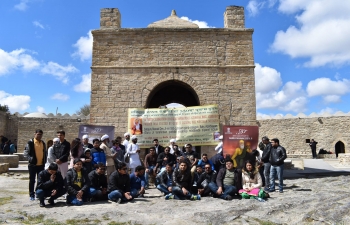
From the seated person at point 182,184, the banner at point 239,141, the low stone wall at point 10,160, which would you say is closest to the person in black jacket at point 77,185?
the seated person at point 182,184

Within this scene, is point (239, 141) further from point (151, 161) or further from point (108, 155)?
point (108, 155)

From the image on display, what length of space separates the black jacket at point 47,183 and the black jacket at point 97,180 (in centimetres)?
63

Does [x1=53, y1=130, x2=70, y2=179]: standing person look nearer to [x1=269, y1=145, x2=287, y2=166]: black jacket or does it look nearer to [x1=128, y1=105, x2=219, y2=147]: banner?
[x1=128, y1=105, x2=219, y2=147]: banner

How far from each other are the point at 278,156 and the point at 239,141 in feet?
4.10

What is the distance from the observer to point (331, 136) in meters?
24.5

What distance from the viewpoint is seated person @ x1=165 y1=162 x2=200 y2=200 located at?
657 cm

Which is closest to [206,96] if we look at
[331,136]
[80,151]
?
[80,151]

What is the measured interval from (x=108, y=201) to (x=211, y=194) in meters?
2.40

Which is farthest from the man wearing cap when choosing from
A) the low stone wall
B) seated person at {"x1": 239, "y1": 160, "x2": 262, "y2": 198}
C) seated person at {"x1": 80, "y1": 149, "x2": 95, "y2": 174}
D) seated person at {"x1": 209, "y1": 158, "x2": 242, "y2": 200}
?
the low stone wall

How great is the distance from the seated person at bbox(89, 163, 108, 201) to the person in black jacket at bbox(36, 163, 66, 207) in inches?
24.7

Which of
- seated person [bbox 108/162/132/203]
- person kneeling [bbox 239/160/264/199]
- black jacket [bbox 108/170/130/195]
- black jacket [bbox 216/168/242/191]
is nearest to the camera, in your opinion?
seated person [bbox 108/162/132/203]

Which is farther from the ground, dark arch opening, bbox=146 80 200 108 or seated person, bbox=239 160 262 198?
dark arch opening, bbox=146 80 200 108

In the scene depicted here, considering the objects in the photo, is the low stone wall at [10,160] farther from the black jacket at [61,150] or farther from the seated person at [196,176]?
the seated person at [196,176]

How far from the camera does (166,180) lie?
7.05 meters
